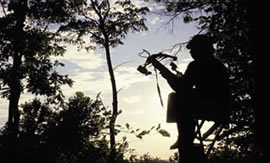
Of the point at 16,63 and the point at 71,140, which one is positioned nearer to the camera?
the point at 71,140

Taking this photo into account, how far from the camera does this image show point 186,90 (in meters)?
3.94

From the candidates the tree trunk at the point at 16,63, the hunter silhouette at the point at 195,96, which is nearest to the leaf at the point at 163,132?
the hunter silhouette at the point at 195,96

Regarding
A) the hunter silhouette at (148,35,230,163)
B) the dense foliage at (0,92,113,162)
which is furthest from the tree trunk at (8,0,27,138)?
the hunter silhouette at (148,35,230,163)

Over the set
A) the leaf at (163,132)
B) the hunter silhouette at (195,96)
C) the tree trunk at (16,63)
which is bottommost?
the leaf at (163,132)

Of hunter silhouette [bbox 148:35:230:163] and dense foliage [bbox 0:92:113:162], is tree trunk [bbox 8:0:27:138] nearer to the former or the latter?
dense foliage [bbox 0:92:113:162]

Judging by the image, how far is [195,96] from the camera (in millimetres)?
4043

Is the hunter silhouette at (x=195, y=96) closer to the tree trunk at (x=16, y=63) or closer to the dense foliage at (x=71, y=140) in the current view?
the dense foliage at (x=71, y=140)

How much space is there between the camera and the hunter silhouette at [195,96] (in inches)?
152

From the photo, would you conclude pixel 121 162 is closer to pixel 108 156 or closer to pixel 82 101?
pixel 108 156

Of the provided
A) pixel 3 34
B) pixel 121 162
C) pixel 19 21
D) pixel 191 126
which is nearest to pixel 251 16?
pixel 191 126

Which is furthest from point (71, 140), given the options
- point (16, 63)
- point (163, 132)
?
point (16, 63)

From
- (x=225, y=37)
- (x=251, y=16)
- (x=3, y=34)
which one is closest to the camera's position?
(x=251, y=16)

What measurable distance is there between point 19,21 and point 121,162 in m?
12.6

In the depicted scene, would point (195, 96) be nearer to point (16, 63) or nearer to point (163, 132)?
point (163, 132)
